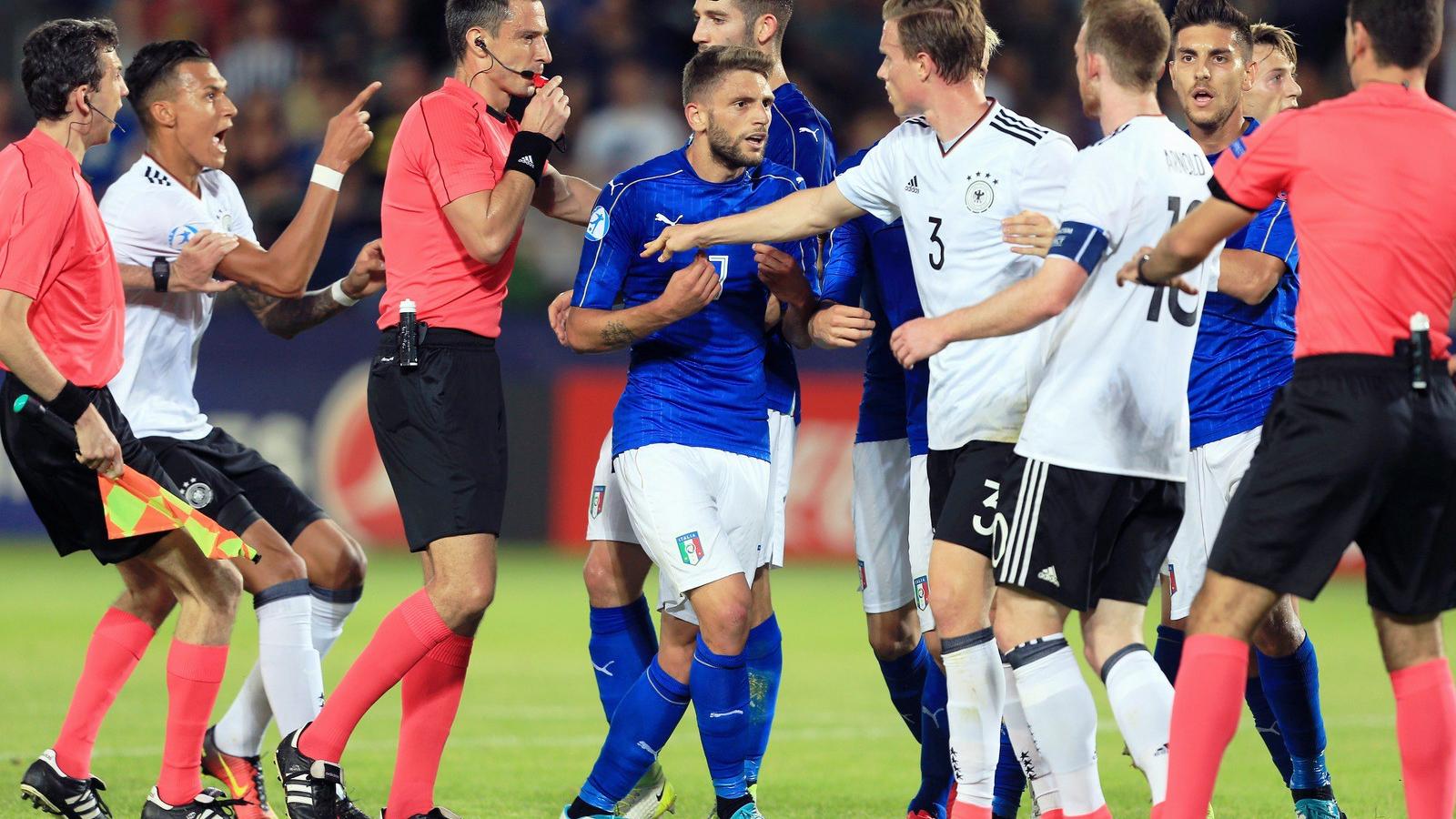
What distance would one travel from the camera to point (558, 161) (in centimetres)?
1697

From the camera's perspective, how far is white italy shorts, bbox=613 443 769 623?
18.6ft

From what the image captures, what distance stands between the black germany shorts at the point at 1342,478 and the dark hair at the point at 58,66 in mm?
4134

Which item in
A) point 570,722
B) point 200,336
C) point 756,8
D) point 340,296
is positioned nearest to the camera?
point 200,336

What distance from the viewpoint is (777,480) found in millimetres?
6355

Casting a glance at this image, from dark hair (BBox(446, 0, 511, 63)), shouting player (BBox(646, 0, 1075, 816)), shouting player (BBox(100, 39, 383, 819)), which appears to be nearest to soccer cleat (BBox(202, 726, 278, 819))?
Answer: shouting player (BBox(100, 39, 383, 819))

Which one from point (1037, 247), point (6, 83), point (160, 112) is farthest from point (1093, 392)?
point (6, 83)

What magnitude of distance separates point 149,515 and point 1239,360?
4.01 metres

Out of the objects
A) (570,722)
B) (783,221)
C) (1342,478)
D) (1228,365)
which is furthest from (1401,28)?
(570,722)

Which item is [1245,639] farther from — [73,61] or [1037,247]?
[73,61]

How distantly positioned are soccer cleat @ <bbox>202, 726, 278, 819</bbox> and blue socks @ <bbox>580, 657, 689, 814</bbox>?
1244mm

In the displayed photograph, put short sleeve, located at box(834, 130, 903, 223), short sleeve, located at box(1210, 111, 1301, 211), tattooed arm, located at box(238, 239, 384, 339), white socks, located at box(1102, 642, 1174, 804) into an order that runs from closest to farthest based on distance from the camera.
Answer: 1. short sleeve, located at box(1210, 111, 1301, 211)
2. white socks, located at box(1102, 642, 1174, 804)
3. short sleeve, located at box(834, 130, 903, 223)
4. tattooed arm, located at box(238, 239, 384, 339)

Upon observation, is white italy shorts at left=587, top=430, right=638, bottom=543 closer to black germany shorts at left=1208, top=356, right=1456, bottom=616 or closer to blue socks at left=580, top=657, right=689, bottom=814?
blue socks at left=580, top=657, right=689, bottom=814

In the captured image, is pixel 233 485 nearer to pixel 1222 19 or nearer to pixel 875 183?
pixel 875 183

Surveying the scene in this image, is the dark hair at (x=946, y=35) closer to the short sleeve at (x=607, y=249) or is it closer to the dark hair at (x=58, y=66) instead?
the short sleeve at (x=607, y=249)
